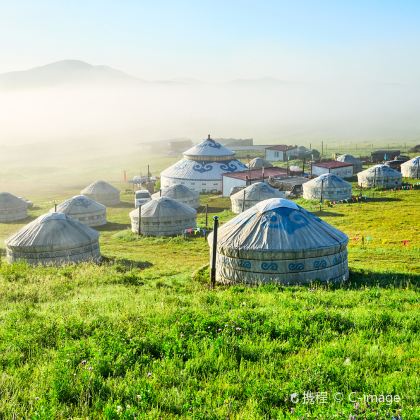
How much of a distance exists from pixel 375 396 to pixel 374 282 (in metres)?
11.7

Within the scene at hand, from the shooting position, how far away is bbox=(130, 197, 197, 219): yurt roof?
117ft

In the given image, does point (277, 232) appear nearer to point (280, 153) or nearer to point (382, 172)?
point (382, 172)

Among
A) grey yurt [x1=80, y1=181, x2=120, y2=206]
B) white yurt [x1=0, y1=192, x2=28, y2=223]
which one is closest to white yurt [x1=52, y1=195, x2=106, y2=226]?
white yurt [x1=0, y1=192, x2=28, y2=223]

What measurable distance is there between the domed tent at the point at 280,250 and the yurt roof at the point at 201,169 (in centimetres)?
4347

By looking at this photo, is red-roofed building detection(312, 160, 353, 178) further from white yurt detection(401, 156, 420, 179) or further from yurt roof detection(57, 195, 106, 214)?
yurt roof detection(57, 195, 106, 214)

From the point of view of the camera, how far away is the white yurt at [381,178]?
188 ft

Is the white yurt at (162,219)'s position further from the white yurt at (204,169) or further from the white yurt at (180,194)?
the white yurt at (204,169)

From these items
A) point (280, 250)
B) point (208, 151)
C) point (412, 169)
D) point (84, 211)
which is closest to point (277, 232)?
point (280, 250)

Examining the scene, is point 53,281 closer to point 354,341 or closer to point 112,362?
point 112,362

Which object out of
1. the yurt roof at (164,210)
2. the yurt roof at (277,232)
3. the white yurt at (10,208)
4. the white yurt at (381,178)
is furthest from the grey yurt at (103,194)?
the yurt roof at (277,232)

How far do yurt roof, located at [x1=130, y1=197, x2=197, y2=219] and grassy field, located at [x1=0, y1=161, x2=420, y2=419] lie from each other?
21.9 m

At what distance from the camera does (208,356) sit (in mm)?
6992

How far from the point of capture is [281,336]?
26.3 feet

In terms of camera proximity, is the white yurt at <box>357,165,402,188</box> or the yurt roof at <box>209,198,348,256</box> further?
the white yurt at <box>357,165,402,188</box>
